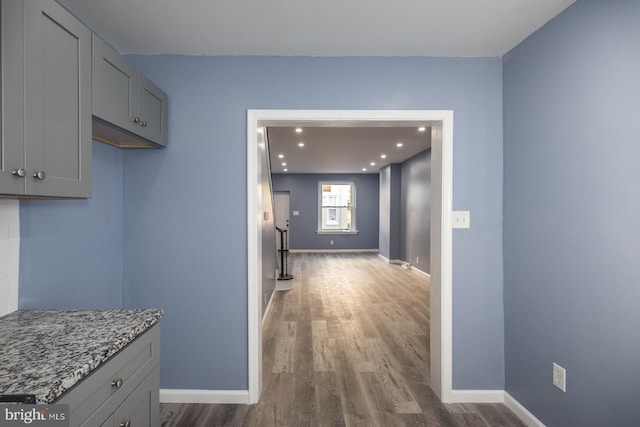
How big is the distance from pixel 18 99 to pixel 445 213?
2.35 meters

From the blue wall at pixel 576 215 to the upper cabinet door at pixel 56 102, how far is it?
8.12ft

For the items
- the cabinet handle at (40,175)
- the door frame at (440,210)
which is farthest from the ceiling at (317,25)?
the cabinet handle at (40,175)

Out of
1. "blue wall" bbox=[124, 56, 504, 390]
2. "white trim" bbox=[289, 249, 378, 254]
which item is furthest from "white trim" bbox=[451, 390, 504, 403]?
"white trim" bbox=[289, 249, 378, 254]

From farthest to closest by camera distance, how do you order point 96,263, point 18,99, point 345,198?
point 345,198
point 96,263
point 18,99

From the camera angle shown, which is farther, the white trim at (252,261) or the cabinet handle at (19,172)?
the white trim at (252,261)

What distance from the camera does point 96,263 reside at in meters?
2.02

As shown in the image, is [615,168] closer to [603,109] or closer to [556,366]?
[603,109]

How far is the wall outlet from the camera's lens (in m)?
1.77

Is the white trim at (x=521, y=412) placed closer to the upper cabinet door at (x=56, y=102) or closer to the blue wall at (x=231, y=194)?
the blue wall at (x=231, y=194)

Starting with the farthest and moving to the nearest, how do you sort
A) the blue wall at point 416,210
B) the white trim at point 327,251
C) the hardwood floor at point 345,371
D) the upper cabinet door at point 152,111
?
the white trim at point 327,251, the blue wall at point 416,210, the hardwood floor at point 345,371, the upper cabinet door at point 152,111

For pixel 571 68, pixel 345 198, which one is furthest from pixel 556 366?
pixel 345 198

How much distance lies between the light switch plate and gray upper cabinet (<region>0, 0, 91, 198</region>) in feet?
7.33

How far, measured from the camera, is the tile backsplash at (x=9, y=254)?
56.0 inches

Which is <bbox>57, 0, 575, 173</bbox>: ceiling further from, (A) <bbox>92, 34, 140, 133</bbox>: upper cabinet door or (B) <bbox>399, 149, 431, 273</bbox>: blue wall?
(B) <bbox>399, 149, 431, 273</bbox>: blue wall
